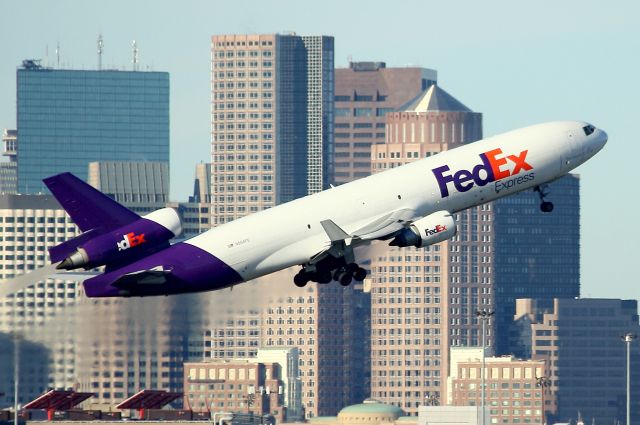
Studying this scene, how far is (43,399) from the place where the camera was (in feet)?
604

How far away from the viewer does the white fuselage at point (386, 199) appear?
137 m

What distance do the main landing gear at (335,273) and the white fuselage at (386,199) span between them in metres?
2.21

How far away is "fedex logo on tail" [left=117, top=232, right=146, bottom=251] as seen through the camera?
133875 mm

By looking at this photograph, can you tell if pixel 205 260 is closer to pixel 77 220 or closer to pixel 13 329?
pixel 77 220

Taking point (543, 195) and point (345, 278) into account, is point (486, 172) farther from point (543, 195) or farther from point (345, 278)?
point (345, 278)

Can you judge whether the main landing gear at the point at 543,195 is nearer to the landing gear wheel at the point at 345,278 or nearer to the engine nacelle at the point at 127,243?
the landing gear wheel at the point at 345,278

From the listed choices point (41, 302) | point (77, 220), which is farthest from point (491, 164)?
point (41, 302)

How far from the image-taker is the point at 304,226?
138 meters

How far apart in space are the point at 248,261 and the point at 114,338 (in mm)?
19526

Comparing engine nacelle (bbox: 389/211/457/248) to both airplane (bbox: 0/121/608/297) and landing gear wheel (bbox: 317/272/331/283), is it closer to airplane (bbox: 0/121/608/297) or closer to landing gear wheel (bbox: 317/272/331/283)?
airplane (bbox: 0/121/608/297)

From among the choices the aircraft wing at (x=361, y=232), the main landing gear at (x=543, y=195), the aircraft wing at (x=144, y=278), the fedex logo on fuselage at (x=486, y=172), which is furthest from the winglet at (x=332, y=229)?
the main landing gear at (x=543, y=195)

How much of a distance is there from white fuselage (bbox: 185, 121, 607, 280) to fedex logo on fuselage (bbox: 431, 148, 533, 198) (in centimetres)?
6

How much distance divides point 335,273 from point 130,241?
14580 millimetres

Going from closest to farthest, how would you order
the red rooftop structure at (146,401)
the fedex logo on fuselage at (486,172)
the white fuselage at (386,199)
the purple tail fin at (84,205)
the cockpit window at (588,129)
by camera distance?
the purple tail fin at (84,205)
the white fuselage at (386,199)
the fedex logo on fuselage at (486,172)
the cockpit window at (588,129)
the red rooftop structure at (146,401)
